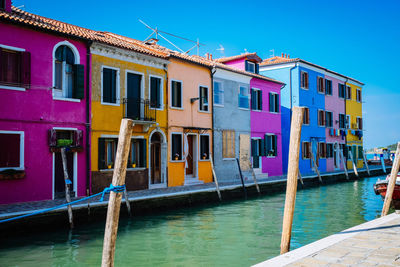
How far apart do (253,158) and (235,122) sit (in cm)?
267

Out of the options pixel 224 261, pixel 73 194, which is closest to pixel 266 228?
pixel 224 261

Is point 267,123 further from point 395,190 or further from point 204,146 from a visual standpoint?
point 395,190

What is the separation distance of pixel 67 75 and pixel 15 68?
192 centimetres

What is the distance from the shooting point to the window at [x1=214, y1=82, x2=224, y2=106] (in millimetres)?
21047

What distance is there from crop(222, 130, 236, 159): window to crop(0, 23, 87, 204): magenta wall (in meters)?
9.18

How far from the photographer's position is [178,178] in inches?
721

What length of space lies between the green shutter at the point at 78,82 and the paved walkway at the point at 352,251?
10589 millimetres

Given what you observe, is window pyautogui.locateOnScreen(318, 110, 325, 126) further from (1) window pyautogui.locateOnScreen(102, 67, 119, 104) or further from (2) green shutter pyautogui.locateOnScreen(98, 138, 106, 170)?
(2) green shutter pyautogui.locateOnScreen(98, 138, 106, 170)

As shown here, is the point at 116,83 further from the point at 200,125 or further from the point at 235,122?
the point at 235,122

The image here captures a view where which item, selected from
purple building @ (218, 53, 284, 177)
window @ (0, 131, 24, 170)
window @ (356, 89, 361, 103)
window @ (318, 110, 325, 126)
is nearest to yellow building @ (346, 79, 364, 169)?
window @ (356, 89, 361, 103)

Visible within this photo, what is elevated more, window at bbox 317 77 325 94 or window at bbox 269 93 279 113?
window at bbox 317 77 325 94

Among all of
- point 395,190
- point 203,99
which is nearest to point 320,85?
point 203,99

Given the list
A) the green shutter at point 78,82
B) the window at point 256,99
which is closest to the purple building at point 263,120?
the window at point 256,99

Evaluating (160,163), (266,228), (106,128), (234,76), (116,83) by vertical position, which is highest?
(234,76)
